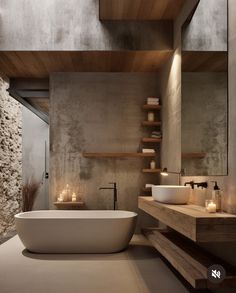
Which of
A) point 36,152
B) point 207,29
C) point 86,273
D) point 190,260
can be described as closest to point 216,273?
point 190,260

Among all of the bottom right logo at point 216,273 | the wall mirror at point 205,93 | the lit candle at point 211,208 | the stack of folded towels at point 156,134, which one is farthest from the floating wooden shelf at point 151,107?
the bottom right logo at point 216,273

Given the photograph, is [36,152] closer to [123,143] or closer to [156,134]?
[123,143]

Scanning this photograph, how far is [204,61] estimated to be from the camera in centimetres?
373

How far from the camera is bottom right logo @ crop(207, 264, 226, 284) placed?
8.52 feet

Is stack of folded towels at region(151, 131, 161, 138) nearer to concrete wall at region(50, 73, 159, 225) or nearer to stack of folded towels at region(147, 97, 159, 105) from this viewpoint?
concrete wall at region(50, 73, 159, 225)

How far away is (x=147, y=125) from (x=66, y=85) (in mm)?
1587

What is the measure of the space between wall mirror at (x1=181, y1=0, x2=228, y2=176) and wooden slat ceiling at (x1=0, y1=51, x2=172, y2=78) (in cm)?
111

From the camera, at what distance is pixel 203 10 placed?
383 cm

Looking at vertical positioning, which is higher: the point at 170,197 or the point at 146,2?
the point at 146,2

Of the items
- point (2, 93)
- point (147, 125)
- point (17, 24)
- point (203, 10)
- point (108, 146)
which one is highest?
point (17, 24)

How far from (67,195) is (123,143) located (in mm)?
1318

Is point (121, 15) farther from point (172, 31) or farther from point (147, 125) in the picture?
point (147, 125)

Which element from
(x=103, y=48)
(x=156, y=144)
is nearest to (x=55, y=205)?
(x=156, y=144)

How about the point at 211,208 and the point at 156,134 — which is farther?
the point at 156,134
